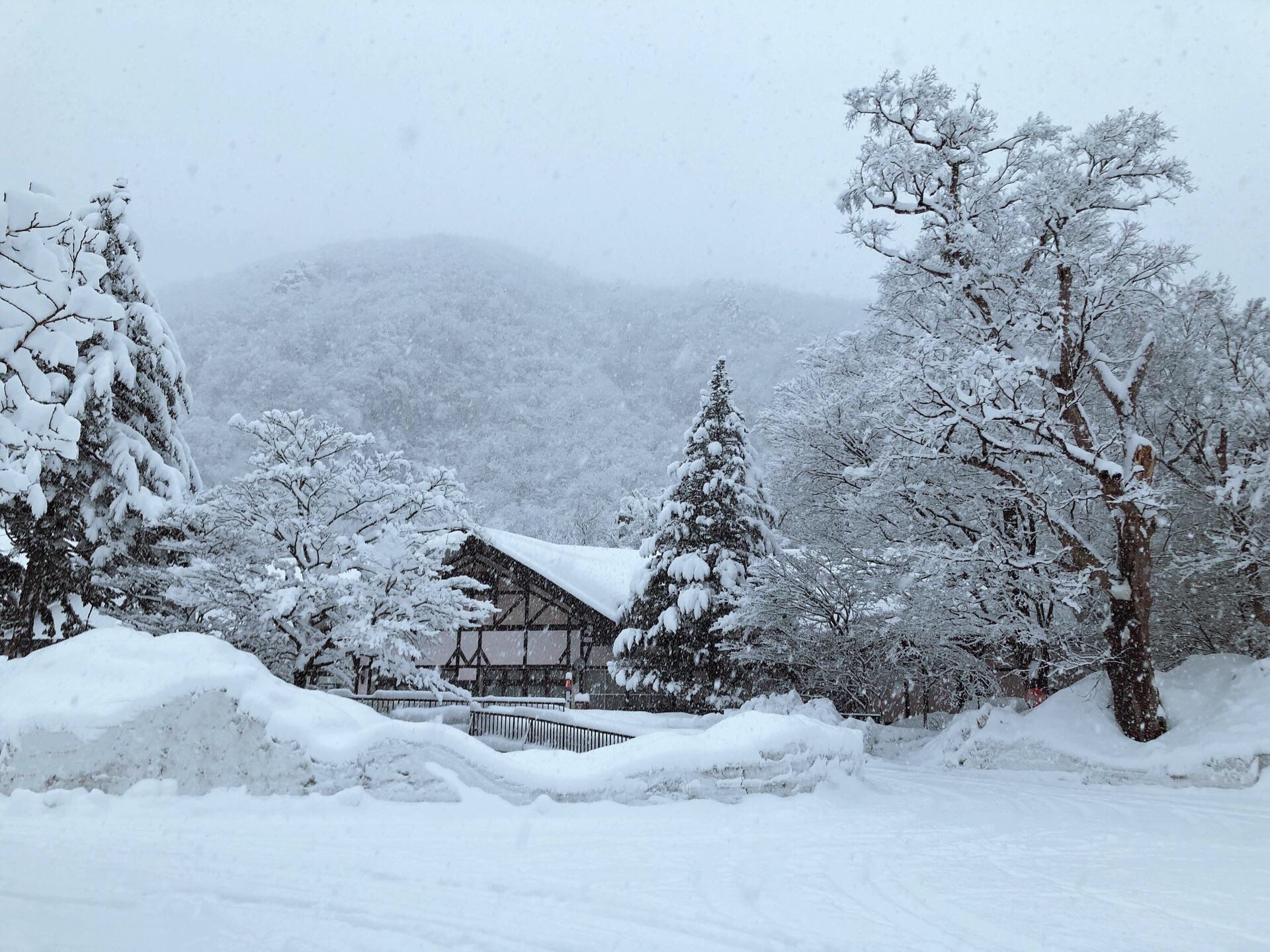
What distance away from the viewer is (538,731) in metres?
17.1

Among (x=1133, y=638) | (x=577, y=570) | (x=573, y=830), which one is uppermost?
(x=1133, y=638)

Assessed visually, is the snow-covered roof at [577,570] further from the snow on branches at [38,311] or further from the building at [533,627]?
the snow on branches at [38,311]

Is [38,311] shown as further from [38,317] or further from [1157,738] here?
[1157,738]

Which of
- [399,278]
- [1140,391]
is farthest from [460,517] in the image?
[399,278]

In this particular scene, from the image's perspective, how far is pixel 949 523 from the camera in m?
16.4

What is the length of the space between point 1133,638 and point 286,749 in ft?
41.3

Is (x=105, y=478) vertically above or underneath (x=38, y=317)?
underneath

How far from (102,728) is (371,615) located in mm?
5726

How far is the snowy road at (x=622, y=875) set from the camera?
464 centimetres

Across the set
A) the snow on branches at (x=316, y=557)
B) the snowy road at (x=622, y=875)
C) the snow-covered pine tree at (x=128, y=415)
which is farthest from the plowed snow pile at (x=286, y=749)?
the snow-covered pine tree at (x=128, y=415)

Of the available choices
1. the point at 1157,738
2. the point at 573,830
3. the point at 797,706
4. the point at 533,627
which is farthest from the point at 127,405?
the point at 1157,738

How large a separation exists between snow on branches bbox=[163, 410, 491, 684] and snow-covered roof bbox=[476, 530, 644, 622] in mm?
6923

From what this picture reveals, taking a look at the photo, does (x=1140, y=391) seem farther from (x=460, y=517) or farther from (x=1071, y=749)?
(x=460, y=517)

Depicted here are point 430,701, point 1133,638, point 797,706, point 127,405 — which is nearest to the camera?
point 1133,638
